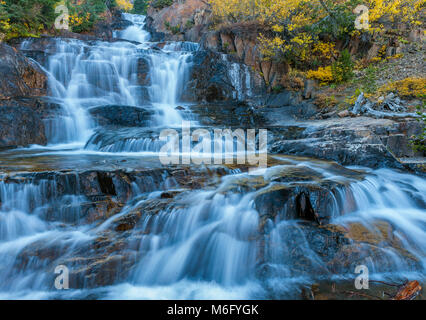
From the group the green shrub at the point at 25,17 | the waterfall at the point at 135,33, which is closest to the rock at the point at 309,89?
the green shrub at the point at 25,17

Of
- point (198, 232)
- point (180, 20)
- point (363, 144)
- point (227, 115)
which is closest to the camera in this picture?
point (198, 232)

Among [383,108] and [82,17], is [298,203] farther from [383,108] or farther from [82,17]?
[82,17]

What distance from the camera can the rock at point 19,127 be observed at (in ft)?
24.2

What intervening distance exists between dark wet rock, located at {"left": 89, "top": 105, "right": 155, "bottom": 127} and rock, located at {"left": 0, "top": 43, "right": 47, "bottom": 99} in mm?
2358

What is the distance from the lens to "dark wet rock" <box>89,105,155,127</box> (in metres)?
9.29

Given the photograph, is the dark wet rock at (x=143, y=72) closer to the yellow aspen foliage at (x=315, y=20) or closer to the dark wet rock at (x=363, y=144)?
the yellow aspen foliage at (x=315, y=20)

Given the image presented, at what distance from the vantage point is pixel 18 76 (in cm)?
880

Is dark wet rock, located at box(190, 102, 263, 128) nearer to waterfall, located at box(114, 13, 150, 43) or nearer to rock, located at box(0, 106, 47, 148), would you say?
rock, located at box(0, 106, 47, 148)

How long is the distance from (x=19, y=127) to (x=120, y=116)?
317 cm

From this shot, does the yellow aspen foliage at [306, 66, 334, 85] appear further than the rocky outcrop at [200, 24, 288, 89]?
No

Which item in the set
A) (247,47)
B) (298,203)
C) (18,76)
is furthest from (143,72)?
(298,203)

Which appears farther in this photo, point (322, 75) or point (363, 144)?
point (322, 75)

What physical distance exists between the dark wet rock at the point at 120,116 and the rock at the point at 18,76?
2358 millimetres

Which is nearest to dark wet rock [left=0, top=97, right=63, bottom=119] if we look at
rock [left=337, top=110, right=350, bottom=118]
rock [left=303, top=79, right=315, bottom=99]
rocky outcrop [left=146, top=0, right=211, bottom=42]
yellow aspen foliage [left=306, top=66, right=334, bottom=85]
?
rock [left=337, top=110, right=350, bottom=118]
